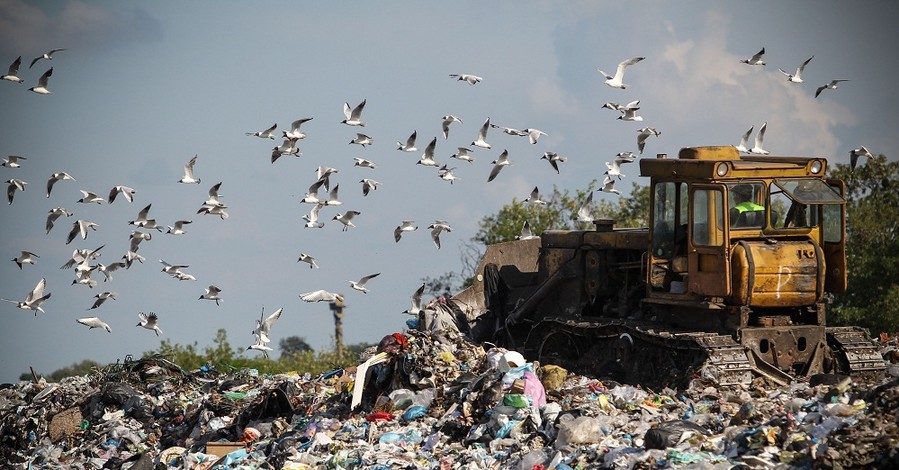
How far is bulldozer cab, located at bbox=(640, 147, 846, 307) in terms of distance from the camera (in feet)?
36.8

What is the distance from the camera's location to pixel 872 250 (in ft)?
69.8

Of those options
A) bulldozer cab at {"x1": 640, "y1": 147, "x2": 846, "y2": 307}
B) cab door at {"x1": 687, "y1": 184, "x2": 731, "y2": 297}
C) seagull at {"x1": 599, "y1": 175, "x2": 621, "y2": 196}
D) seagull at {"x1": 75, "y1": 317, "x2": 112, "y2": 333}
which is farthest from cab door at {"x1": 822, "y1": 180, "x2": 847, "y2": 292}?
seagull at {"x1": 75, "y1": 317, "x2": 112, "y2": 333}

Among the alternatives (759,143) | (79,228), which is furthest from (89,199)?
(759,143)

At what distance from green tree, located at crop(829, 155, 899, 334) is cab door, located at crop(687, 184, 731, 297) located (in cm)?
926

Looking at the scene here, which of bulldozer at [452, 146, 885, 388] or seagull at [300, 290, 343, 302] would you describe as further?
seagull at [300, 290, 343, 302]

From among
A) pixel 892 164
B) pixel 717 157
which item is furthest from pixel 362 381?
pixel 892 164

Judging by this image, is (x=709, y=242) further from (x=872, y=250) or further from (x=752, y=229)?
(x=872, y=250)

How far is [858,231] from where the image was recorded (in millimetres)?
22500

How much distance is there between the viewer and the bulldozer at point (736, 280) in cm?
1113

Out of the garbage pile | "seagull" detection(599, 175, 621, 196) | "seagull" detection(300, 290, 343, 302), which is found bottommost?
the garbage pile

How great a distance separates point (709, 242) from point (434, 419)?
3163 millimetres

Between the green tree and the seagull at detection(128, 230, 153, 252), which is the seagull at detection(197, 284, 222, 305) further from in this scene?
the green tree

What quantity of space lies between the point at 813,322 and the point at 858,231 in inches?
462

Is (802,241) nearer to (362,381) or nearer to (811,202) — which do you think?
(811,202)
